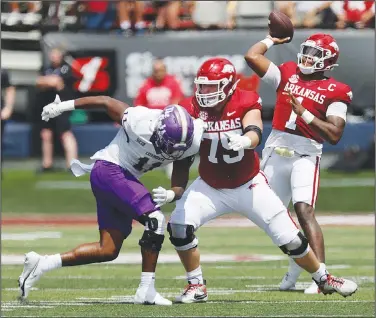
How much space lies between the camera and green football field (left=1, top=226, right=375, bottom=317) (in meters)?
6.71

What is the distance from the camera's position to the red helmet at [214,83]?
23.1 feet

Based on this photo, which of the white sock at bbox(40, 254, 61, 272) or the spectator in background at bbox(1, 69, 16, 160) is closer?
the white sock at bbox(40, 254, 61, 272)

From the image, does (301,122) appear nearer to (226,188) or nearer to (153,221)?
(226,188)

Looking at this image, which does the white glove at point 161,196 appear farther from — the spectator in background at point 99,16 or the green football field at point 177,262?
the spectator in background at point 99,16

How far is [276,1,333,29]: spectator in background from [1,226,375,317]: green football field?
329 cm

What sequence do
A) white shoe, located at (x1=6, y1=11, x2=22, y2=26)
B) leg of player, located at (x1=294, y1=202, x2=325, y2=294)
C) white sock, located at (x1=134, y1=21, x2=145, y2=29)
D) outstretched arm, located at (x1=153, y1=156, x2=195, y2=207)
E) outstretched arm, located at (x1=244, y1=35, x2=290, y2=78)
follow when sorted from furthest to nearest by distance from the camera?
white shoe, located at (x1=6, y1=11, x2=22, y2=26) < white sock, located at (x1=134, y1=21, x2=145, y2=29) < outstretched arm, located at (x1=244, y1=35, x2=290, y2=78) < leg of player, located at (x1=294, y1=202, x2=325, y2=294) < outstretched arm, located at (x1=153, y1=156, x2=195, y2=207)

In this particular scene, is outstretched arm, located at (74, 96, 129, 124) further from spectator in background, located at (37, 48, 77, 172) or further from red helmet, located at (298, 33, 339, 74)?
spectator in background, located at (37, 48, 77, 172)

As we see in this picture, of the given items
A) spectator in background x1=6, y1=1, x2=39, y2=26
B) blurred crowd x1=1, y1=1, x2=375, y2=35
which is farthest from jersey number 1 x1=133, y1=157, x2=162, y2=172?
spectator in background x1=6, y1=1, x2=39, y2=26

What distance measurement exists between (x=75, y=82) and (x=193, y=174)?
2198 mm

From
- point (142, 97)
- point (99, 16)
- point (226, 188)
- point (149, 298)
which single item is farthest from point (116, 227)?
point (99, 16)

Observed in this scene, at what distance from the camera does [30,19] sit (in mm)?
15711

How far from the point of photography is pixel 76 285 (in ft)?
27.2

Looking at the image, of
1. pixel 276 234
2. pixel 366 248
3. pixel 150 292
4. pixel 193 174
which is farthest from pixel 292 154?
pixel 193 174

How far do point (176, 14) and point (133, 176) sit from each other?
8.29 meters
